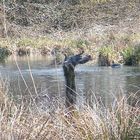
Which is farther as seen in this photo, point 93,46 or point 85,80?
point 93,46

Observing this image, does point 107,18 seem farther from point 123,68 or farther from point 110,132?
point 110,132

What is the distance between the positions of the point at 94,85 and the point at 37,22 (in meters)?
2.40

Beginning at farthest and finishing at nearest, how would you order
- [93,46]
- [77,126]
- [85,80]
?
1. [93,46]
2. [85,80]
3. [77,126]

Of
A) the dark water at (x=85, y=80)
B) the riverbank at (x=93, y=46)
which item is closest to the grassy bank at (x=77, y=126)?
the dark water at (x=85, y=80)

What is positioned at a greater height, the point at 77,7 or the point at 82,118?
the point at 77,7

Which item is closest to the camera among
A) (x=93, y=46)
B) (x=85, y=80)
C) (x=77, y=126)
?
(x=77, y=126)

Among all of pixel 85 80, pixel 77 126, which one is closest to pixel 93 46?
pixel 85 80

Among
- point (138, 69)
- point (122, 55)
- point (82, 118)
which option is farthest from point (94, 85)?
point (82, 118)

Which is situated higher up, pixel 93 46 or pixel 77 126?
pixel 93 46

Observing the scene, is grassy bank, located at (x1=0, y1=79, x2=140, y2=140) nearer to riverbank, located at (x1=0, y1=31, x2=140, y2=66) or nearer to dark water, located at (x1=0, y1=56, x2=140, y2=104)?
dark water, located at (x1=0, y1=56, x2=140, y2=104)

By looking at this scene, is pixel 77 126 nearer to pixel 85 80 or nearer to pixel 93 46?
pixel 85 80

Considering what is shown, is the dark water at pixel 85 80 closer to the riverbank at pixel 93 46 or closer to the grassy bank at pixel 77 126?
the riverbank at pixel 93 46

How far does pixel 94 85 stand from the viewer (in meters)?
14.9

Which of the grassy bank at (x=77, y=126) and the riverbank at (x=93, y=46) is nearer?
the grassy bank at (x=77, y=126)
